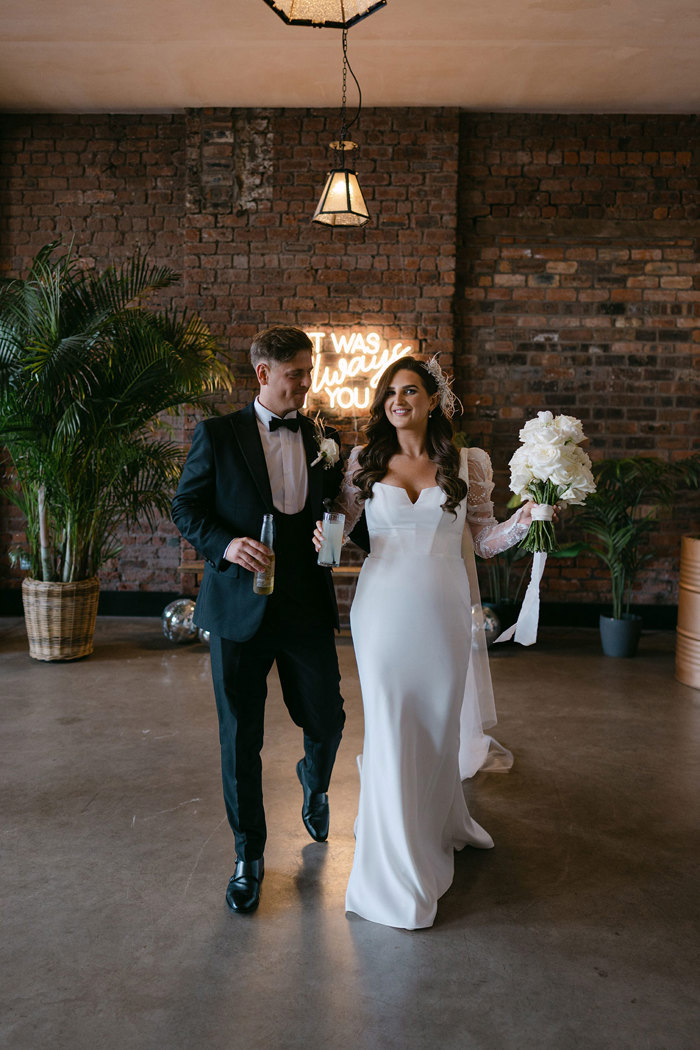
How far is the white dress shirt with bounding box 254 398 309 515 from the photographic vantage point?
266 cm

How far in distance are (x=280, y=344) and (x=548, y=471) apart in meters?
0.93

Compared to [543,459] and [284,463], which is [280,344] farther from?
[543,459]

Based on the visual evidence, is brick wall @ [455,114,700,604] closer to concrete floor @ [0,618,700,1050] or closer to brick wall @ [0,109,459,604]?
brick wall @ [0,109,459,604]

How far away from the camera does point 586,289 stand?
657 centimetres

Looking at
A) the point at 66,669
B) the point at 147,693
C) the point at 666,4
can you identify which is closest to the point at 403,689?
the point at 147,693

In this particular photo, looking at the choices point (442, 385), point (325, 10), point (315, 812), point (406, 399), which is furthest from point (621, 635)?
point (325, 10)

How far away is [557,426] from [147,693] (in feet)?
10.0

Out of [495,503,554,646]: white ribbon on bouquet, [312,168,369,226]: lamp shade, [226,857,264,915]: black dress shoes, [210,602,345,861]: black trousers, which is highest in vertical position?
[312,168,369,226]: lamp shade

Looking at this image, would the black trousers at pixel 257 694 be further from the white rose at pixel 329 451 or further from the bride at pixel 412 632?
the white rose at pixel 329 451

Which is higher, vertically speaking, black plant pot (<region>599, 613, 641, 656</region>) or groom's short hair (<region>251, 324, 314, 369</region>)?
groom's short hair (<region>251, 324, 314, 369</region>)

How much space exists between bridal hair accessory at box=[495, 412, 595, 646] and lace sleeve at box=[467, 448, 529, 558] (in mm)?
67

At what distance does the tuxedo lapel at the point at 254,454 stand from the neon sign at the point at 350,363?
394 cm

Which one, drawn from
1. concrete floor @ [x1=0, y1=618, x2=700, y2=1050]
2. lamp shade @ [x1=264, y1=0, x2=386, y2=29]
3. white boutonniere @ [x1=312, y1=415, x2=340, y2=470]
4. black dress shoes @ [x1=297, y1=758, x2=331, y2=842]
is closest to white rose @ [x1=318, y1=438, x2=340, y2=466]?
white boutonniere @ [x1=312, y1=415, x2=340, y2=470]

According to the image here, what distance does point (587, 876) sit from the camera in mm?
2791
